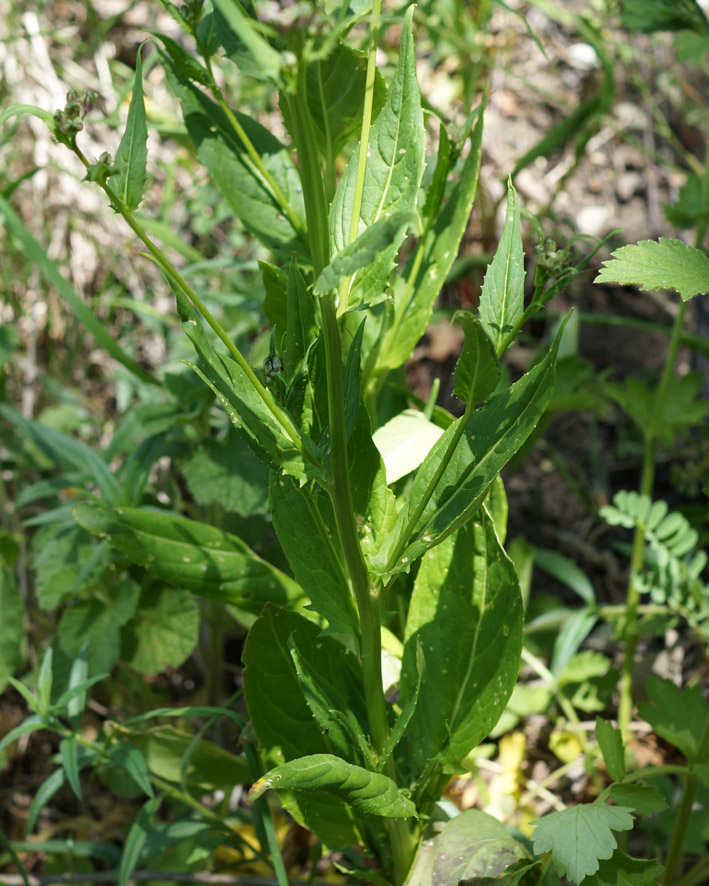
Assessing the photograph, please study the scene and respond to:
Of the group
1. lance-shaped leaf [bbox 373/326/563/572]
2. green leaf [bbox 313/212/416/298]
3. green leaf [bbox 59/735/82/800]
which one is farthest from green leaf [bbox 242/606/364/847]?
green leaf [bbox 313/212/416/298]

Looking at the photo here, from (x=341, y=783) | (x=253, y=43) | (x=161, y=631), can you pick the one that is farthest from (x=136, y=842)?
(x=253, y=43)

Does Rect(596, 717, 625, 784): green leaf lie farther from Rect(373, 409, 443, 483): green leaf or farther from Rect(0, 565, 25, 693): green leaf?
Rect(0, 565, 25, 693): green leaf

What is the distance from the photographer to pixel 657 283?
1.02 m

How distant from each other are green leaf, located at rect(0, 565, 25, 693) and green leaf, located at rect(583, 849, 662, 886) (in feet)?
3.85

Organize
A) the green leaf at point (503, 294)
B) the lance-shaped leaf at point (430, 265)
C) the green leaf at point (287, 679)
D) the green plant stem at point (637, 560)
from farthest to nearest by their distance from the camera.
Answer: the green plant stem at point (637, 560) < the lance-shaped leaf at point (430, 265) < the green leaf at point (287, 679) < the green leaf at point (503, 294)

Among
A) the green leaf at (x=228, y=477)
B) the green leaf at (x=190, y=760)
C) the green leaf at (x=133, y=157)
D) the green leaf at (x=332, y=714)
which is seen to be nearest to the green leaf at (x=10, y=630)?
the green leaf at (x=190, y=760)

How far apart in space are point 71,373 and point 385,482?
1.72 metres

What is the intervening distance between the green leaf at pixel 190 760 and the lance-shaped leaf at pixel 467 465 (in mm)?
707

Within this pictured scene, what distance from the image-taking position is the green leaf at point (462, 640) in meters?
1.12

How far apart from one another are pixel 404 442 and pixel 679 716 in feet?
2.06

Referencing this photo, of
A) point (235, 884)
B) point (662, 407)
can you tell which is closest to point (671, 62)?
point (662, 407)

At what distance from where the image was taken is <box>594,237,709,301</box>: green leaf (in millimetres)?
1014

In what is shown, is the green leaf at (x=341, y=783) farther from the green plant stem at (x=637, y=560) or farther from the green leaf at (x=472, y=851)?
the green plant stem at (x=637, y=560)

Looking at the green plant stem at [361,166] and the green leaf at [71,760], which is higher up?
the green plant stem at [361,166]
